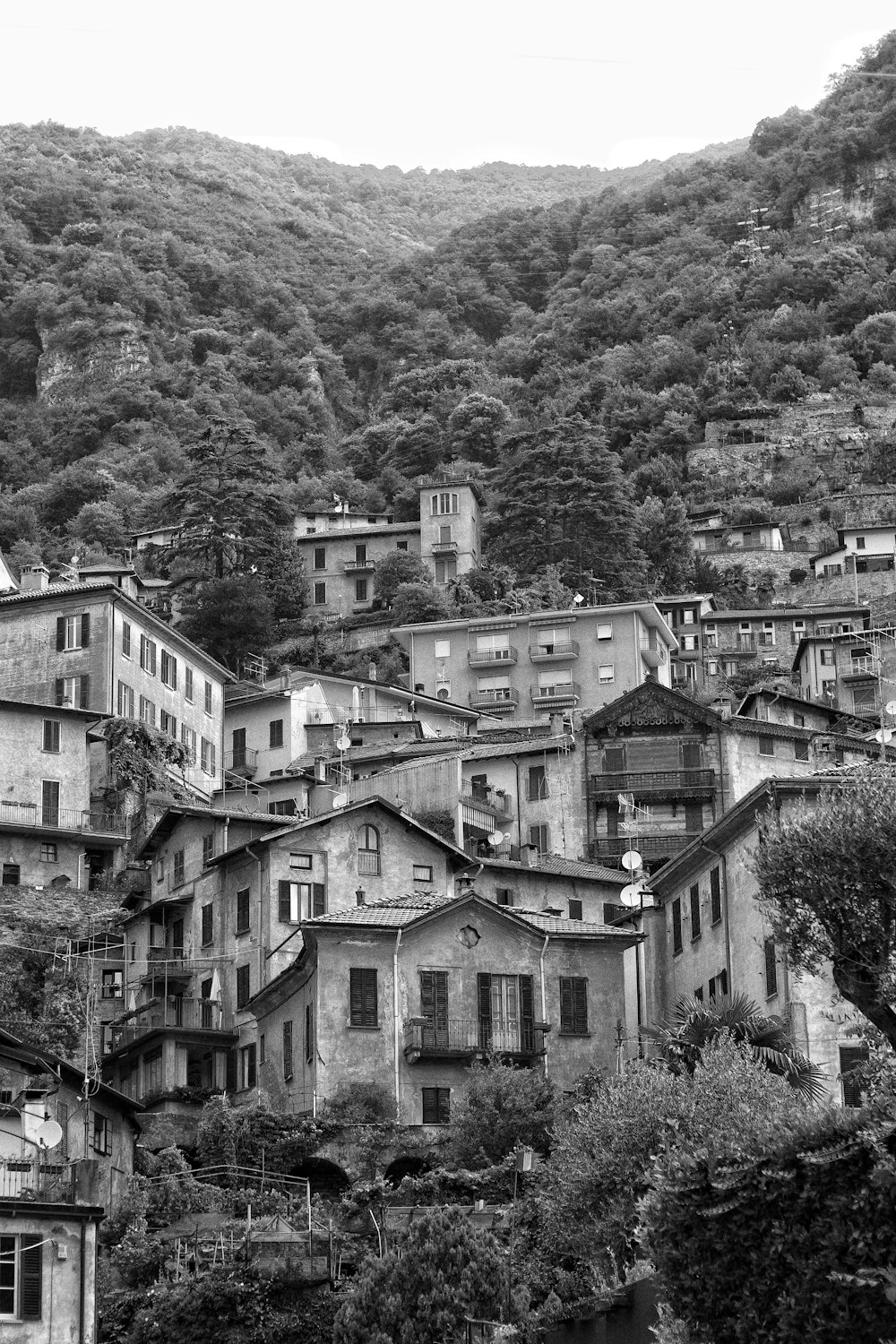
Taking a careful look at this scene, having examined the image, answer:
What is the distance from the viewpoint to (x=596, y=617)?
311 feet

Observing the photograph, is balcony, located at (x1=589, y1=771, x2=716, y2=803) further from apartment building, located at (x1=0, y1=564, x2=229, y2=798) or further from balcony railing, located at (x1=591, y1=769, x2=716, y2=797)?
apartment building, located at (x1=0, y1=564, x2=229, y2=798)

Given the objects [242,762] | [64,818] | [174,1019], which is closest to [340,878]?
[174,1019]

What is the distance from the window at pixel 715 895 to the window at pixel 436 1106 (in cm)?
786

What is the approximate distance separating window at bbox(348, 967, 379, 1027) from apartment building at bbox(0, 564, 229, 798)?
23.9 m

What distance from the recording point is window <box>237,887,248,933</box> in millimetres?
56500

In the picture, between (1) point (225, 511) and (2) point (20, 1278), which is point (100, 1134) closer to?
(2) point (20, 1278)

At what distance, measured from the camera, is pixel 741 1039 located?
→ 139ft

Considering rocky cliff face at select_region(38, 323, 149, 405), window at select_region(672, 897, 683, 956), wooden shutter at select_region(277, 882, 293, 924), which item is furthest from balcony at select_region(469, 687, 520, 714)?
rocky cliff face at select_region(38, 323, 149, 405)

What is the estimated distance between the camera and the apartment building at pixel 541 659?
93.8m

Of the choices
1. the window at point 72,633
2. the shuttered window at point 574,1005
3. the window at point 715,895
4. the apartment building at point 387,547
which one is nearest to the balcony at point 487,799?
the window at point 72,633

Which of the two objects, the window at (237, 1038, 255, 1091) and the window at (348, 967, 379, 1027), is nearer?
the window at (348, 967, 379, 1027)

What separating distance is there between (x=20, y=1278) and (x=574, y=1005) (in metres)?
18.8

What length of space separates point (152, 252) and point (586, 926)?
427 feet

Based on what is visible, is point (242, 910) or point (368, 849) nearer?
point (242, 910)
